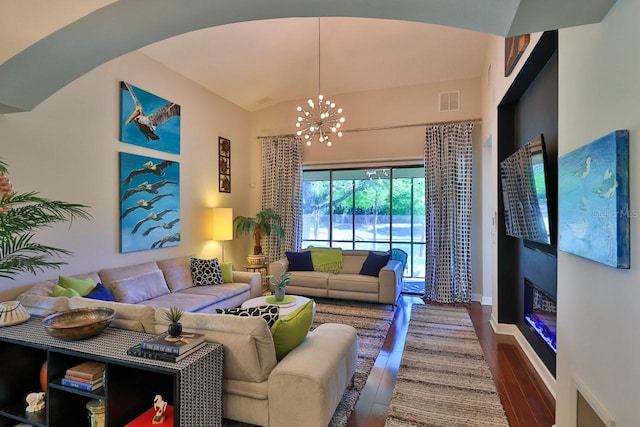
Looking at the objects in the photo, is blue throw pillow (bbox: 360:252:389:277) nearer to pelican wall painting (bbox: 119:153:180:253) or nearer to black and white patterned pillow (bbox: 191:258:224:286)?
black and white patterned pillow (bbox: 191:258:224:286)

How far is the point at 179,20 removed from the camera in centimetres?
222

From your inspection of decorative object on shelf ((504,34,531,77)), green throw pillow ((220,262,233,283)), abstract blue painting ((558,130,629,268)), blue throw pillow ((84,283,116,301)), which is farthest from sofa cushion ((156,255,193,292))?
decorative object on shelf ((504,34,531,77))

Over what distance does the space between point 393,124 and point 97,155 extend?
183 inches

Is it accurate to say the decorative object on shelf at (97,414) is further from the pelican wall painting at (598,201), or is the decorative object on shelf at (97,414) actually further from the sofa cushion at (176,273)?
the pelican wall painting at (598,201)

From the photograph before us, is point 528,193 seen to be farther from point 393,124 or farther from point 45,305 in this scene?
point 45,305

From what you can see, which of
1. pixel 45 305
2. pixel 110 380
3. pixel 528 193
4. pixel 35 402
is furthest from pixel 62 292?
pixel 528 193

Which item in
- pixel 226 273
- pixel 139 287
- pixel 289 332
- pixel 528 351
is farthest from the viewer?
pixel 226 273

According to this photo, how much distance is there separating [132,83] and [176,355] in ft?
12.8

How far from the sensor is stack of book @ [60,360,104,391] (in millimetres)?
1874

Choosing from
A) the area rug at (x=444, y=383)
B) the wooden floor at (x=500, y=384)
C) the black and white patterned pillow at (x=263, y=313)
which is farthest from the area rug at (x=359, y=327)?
the black and white patterned pillow at (x=263, y=313)

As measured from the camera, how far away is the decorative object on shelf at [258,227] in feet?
20.2

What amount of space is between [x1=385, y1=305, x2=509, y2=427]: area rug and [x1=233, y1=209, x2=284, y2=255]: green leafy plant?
325cm

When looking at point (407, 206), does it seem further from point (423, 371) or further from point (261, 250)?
point (423, 371)

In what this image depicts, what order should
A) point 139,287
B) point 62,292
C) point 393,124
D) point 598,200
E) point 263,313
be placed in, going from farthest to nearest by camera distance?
point 393,124, point 139,287, point 62,292, point 263,313, point 598,200
